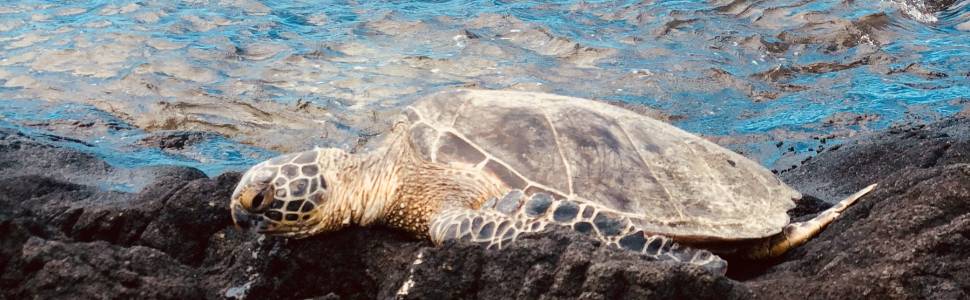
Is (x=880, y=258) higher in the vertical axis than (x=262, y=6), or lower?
higher

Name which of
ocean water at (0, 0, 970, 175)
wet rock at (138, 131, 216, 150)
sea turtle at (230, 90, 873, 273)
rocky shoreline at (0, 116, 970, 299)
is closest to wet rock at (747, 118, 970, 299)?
rocky shoreline at (0, 116, 970, 299)

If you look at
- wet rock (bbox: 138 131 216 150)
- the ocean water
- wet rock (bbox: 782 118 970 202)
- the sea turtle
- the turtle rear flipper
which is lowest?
the ocean water

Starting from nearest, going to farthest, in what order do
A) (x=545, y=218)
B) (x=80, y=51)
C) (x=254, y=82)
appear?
(x=545, y=218) < (x=254, y=82) < (x=80, y=51)

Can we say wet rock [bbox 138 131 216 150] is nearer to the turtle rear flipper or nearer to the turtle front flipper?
the turtle front flipper

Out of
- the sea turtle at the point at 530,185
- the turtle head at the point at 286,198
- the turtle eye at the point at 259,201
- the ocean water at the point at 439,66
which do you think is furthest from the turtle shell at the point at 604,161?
the ocean water at the point at 439,66

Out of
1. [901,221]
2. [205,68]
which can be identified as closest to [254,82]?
[205,68]

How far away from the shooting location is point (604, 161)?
3738 millimetres

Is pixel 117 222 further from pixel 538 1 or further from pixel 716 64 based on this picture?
pixel 538 1

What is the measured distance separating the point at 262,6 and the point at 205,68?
284 cm

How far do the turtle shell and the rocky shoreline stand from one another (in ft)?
0.95

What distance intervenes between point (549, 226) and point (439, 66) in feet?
20.3

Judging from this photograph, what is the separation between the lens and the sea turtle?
333 centimetres

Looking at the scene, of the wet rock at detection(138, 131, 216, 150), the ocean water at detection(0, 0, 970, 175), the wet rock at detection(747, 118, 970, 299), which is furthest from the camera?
the ocean water at detection(0, 0, 970, 175)

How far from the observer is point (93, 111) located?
7.85 m
